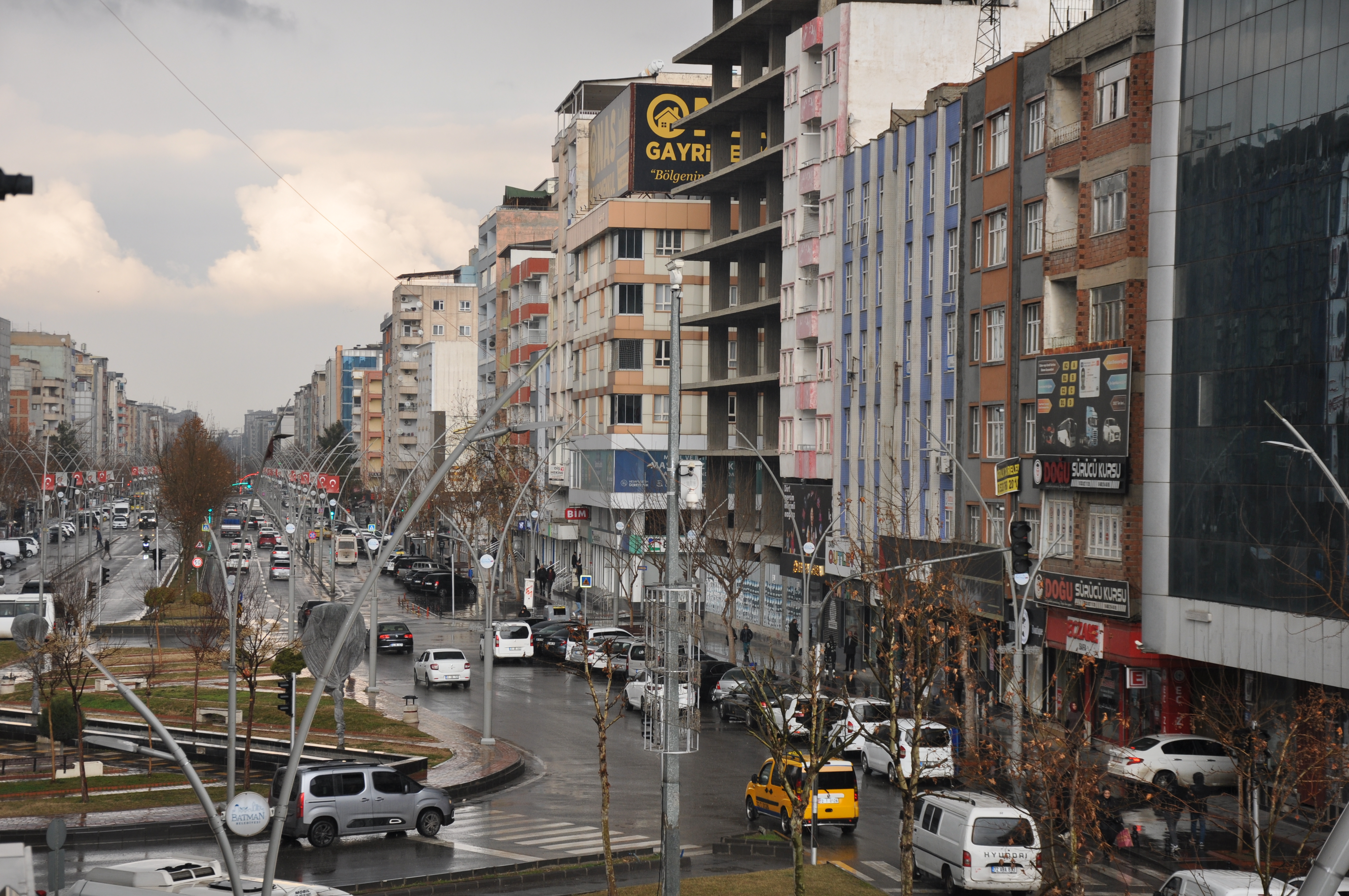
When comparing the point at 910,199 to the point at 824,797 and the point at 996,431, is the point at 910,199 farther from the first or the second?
the point at 824,797

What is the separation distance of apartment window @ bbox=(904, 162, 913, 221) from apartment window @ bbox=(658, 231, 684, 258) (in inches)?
1358

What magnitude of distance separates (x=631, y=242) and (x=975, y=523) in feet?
144

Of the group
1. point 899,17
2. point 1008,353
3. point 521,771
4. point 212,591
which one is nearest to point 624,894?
point 521,771

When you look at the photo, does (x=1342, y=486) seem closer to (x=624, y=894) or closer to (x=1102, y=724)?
(x=1102, y=724)

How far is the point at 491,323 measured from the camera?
435 feet

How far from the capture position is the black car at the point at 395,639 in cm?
6538

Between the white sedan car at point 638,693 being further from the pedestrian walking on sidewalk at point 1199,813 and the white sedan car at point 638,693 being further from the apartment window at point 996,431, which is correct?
the pedestrian walking on sidewalk at point 1199,813

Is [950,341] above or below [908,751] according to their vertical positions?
above

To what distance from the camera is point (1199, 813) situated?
83.6ft

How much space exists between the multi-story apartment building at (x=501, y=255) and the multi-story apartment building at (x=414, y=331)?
46654 millimetres

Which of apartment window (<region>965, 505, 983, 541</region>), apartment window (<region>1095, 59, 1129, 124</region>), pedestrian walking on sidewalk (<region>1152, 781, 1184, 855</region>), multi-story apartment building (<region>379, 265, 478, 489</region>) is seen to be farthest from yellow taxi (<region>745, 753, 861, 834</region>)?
multi-story apartment building (<region>379, 265, 478, 489</region>)

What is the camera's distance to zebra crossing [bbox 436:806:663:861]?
2892 centimetres

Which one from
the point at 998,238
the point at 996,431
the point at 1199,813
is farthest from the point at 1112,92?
the point at 1199,813

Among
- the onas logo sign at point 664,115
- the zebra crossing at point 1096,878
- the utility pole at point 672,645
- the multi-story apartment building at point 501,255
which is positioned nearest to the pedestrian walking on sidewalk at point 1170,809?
the zebra crossing at point 1096,878
